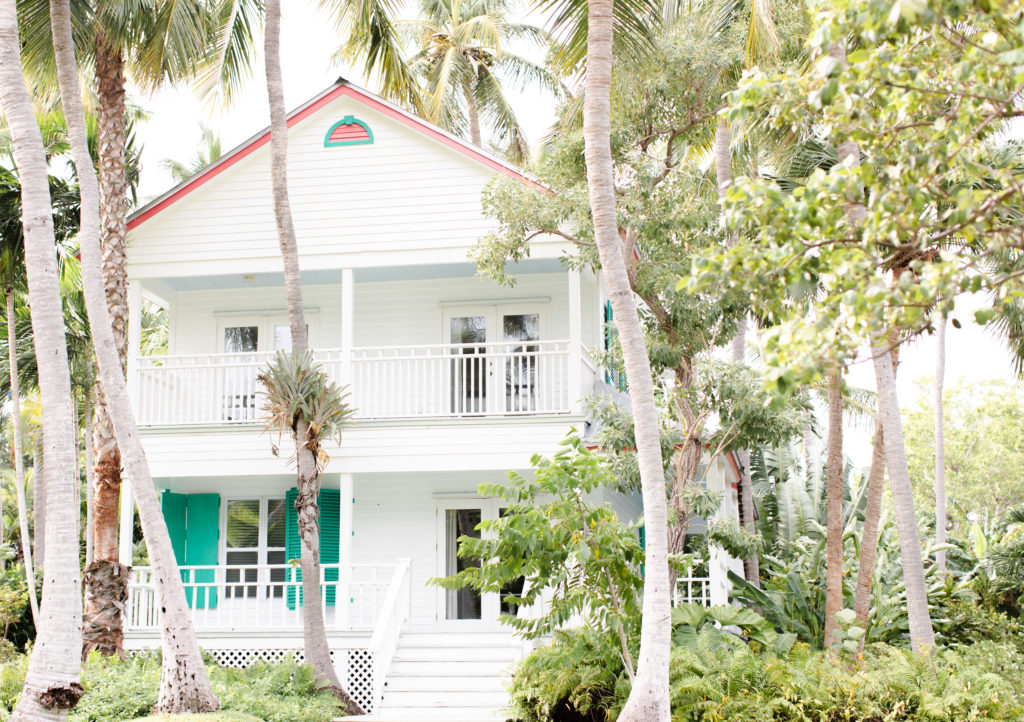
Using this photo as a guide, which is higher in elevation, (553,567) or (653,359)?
(653,359)

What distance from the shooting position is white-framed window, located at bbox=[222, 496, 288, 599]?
55.6 feet

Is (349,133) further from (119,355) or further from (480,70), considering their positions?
(480,70)

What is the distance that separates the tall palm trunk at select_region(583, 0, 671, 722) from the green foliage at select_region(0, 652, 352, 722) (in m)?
4.14

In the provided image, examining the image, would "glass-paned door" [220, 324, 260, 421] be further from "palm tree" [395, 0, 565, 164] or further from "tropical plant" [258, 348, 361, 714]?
"palm tree" [395, 0, 565, 164]

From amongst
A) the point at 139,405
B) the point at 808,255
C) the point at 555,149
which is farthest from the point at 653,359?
the point at 139,405

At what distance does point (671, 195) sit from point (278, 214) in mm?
4888

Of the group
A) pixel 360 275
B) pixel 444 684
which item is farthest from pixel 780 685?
pixel 360 275

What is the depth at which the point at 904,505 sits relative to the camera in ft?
39.0

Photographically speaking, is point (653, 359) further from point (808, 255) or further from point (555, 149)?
point (808, 255)

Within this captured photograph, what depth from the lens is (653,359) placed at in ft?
41.3

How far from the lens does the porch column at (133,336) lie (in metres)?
15.5

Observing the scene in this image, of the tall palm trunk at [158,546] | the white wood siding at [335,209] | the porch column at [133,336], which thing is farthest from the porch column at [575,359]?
the porch column at [133,336]

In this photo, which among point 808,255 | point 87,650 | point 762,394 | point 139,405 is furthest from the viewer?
point 139,405

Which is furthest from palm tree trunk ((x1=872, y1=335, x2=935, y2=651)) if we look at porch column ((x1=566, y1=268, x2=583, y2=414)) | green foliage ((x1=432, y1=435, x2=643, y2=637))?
porch column ((x1=566, y1=268, x2=583, y2=414))
